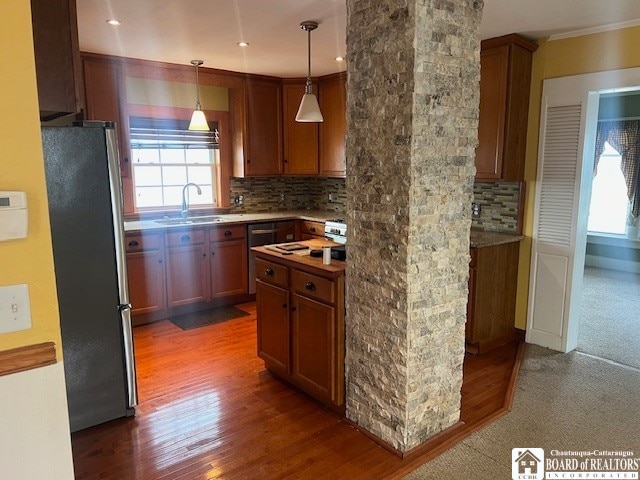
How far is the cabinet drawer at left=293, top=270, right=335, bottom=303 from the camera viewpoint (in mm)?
2566

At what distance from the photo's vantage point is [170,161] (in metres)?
4.87

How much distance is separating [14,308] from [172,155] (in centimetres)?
395

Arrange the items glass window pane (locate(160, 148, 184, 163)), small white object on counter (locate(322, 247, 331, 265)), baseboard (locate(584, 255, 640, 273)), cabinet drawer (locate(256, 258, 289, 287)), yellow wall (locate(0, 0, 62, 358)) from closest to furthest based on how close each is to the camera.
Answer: yellow wall (locate(0, 0, 62, 358)) → small white object on counter (locate(322, 247, 331, 265)) → cabinet drawer (locate(256, 258, 289, 287)) → glass window pane (locate(160, 148, 184, 163)) → baseboard (locate(584, 255, 640, 273))

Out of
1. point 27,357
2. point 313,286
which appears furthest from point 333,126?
point 27,357

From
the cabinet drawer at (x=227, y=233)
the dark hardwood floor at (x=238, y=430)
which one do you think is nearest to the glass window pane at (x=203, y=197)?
the cabinet drawer at (x=227, y=233)

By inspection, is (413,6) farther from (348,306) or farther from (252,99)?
(252,99)

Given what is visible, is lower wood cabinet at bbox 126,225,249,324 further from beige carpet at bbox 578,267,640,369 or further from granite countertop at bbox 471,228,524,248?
beige carpet at bbox 578,267,640,369

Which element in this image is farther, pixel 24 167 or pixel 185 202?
pixel 185 202

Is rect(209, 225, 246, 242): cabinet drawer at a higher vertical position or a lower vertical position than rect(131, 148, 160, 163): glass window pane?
lower

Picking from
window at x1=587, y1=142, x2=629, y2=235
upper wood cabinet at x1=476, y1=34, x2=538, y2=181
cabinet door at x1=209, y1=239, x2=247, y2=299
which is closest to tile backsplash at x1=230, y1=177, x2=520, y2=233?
cabinet door at x1=209, y1=239, x2=247, y2=299

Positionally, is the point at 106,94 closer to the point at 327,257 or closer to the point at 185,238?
the point at 185,238

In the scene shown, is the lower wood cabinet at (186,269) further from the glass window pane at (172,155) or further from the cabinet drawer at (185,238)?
the glass window pane at (172,155)

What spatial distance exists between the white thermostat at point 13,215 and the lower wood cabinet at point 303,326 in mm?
1625

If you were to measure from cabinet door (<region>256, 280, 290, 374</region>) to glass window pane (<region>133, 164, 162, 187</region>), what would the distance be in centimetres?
226
